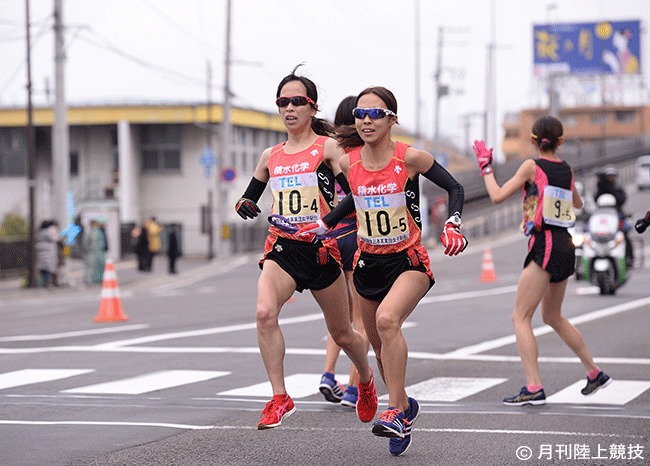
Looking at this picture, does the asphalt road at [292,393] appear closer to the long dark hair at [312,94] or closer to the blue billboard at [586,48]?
the long dark hair at [312,94]

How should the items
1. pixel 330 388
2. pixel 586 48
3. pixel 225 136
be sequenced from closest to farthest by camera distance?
pixel 330 388
pixel 225 136
pixel 586 48

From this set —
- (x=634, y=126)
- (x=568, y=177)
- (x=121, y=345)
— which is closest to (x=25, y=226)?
(x=121, y=345)

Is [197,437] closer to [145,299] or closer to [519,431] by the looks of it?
[519,431]

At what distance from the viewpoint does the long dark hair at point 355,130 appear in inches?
255

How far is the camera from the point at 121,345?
12.7 m

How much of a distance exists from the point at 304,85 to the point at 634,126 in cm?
11310

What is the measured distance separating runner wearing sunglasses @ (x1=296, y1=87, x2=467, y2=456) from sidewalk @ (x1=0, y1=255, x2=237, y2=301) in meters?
20.4

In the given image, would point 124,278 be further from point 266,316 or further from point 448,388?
point 266,316

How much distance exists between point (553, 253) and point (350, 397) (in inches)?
73.5

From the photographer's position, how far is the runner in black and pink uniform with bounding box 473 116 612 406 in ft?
26.5

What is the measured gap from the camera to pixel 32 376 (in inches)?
390

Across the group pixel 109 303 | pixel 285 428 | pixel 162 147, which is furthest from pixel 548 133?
pixel 162 147

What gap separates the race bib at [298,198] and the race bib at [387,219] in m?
0.59

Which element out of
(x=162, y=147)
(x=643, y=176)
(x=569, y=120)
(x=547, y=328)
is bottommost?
(x=547, y=328)
